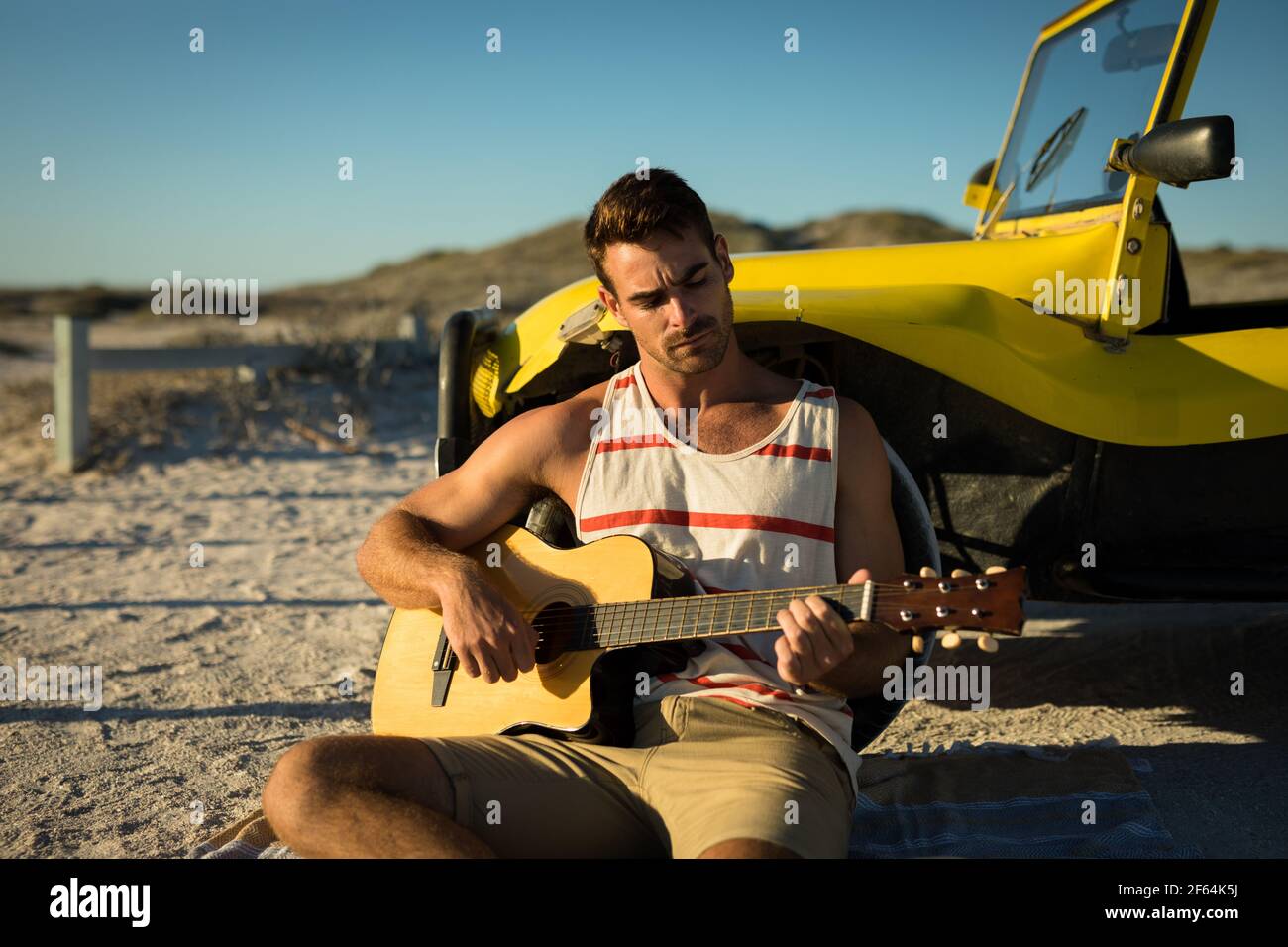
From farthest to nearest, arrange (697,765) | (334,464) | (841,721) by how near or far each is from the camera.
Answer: (334,464)
(841,721)
(697,765)

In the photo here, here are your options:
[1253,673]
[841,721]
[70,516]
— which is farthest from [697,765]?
[70,516]

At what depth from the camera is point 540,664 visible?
109 inches

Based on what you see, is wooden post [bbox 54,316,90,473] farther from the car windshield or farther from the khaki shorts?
the khaki shorts

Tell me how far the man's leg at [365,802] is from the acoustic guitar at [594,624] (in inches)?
12.7

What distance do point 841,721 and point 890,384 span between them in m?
1.18

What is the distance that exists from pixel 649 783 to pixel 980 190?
11.3 feet

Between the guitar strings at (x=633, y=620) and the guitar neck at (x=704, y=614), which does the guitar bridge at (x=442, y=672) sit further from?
the guitar neck at (x=704, y=614)

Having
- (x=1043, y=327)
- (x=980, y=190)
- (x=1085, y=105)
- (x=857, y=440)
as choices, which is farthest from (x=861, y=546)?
(x=980, y=190)

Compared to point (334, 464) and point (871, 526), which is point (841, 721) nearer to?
point (871, 526)

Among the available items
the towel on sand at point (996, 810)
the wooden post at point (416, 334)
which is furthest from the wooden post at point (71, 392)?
the towel on sand at point (996, 810)

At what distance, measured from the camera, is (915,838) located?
9.89 ft

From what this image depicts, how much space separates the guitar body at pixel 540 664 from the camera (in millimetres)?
2658

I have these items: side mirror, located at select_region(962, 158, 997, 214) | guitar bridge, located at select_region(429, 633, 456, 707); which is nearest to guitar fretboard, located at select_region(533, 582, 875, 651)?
guitar bridge, located at select_region(429, 633, 456, 707)

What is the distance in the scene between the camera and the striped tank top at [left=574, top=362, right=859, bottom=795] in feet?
8.56
